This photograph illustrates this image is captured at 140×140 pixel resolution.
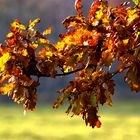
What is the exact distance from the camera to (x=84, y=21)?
353 centimetres

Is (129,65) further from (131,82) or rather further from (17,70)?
(17,70)

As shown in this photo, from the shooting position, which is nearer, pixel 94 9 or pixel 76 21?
pixel 76 21

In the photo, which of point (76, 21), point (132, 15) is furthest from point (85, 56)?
point (132, 15)

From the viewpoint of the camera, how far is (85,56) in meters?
3.45

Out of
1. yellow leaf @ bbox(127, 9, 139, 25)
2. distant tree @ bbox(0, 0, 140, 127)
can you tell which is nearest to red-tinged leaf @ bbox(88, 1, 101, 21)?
distant tree @ bbox(0, 0, 140, 127)

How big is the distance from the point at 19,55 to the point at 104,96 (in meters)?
0.65

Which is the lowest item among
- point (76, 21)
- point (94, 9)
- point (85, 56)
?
point (85, 56)

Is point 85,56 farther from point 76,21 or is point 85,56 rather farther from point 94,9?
point 94,9

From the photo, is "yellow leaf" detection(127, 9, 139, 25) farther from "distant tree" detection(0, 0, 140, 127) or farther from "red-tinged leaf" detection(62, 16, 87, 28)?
"red-tinged leaf" detection(62, 16, 87, 28)

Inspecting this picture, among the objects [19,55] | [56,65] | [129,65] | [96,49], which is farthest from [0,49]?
[129,65]

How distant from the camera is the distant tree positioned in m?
3.46

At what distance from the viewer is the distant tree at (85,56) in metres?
3.46

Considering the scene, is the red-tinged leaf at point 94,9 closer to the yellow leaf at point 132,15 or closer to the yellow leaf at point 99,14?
the yellow leaf at point 99,14

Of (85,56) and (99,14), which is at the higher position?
(99,14)
